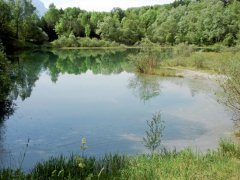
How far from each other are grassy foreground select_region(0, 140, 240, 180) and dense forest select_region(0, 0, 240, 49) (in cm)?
4810

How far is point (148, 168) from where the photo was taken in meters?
7.11

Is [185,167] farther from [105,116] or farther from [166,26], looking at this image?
[166,26]

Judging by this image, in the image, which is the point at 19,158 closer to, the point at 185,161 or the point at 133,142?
the point at 133,142

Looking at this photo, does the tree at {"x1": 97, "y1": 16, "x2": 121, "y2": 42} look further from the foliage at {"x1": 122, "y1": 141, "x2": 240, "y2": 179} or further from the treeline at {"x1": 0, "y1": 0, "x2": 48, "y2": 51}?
the foliage at {"x1": 122, "y1": 141, "x2": 240, "y2": 179}

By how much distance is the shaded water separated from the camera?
11.4m

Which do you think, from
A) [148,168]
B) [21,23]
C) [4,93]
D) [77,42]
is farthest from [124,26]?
[148,168]

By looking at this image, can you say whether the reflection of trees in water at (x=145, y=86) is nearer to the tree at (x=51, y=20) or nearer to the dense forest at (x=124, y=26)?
the dense forest at (x=124, y=26)

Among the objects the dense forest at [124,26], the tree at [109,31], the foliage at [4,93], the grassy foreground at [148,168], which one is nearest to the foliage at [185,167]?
the grassy foreground at [148,168]

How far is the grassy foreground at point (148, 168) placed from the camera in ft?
21.7

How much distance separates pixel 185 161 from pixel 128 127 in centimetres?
641

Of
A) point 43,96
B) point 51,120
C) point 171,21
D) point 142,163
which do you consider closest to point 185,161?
point 142,163

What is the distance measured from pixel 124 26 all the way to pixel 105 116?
249 ft

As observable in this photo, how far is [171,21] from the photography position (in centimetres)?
8325

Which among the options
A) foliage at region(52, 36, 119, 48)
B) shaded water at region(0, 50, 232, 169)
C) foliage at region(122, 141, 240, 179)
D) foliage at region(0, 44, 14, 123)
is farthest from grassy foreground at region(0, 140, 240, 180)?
foliage at region(52, 36, 119, 48)
